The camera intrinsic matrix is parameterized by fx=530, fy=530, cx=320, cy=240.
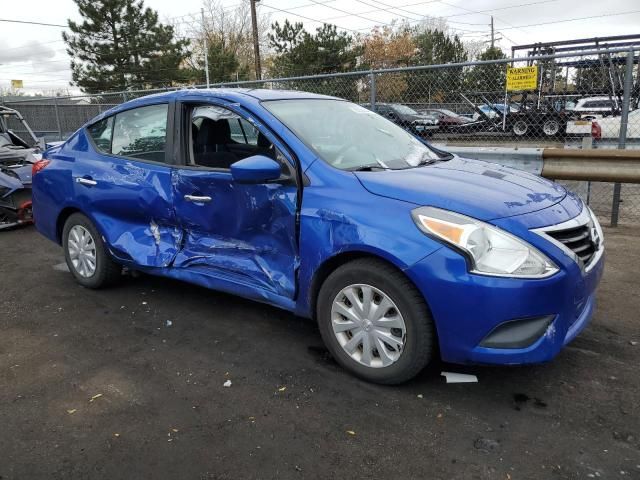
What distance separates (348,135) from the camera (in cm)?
358

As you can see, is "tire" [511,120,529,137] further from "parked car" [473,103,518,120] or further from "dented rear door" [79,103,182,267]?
"dented rear door" [79,103,182,267]

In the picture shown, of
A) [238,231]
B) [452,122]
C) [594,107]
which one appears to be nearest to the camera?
[238,231]

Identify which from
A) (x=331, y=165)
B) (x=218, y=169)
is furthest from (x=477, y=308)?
(x=218, y=169)

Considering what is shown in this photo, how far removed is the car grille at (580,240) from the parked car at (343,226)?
1 centimetres

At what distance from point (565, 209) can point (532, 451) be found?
1.32m

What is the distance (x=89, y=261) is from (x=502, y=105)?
10.9m

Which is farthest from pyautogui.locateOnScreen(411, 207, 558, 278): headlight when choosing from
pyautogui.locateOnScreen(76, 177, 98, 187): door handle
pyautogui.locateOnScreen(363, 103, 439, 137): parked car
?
pyautogui.locateOnScreen(363, 103, 439, 137): parked car

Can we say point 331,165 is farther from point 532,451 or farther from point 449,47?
point 449,47

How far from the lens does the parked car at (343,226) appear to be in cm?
258

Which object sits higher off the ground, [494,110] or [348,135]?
[494,110]

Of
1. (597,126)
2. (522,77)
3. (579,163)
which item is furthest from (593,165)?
(597,126)

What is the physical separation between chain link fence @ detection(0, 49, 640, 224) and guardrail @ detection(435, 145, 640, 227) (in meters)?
0.67

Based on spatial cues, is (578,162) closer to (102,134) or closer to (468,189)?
(468,189)

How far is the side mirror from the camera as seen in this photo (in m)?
3.08
